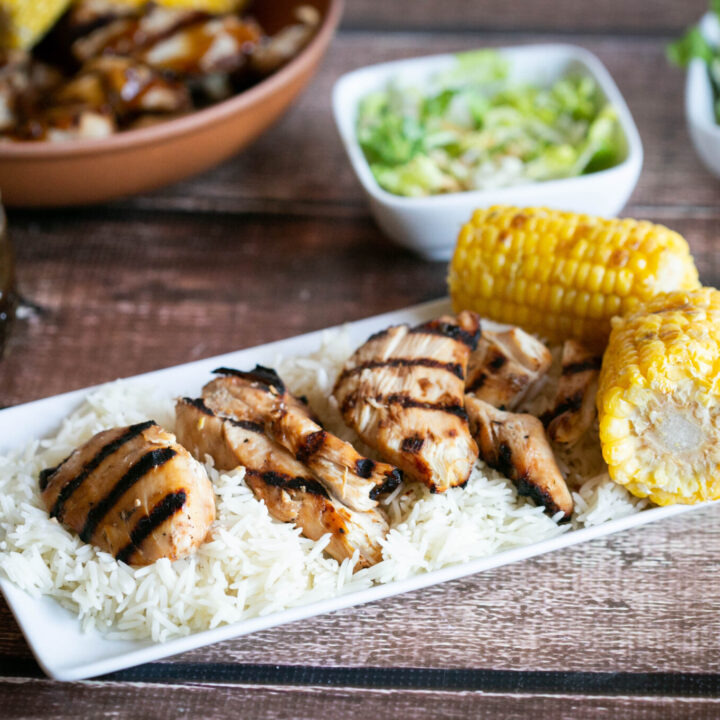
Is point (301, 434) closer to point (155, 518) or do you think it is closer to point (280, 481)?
point (280, 481)

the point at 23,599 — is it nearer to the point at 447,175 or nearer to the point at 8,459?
the point at 8,459

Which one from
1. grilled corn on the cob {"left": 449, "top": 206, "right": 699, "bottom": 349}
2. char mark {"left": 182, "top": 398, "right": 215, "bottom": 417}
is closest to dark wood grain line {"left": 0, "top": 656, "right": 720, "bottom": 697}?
char mark {"left": 182, "top": 398, "right": 215, "bottom": 417}

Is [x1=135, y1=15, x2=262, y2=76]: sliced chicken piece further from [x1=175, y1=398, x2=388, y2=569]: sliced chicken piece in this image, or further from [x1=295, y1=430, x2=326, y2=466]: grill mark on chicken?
[x1=295, y1=430, x2=326, y2=466]: grill mark on chicken

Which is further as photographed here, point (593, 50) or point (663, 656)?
point (593, 50)

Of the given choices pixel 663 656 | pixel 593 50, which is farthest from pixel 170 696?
pixel 593 50

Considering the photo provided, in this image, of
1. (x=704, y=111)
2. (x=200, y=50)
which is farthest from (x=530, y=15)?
(x=200, y=50)

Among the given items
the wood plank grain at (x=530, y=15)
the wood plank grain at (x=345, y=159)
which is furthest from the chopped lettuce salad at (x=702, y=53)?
the wood plank grain at (x=530, y=15)
